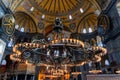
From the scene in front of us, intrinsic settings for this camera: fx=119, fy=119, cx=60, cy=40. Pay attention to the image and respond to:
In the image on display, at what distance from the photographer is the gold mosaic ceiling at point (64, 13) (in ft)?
62.7

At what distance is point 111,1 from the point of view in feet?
40.9

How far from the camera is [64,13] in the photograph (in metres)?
21.6

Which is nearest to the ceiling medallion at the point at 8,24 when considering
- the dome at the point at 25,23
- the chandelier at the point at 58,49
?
the chandelier at the point at 58,49

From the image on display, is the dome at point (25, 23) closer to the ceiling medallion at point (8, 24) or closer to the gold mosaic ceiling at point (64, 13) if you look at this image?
the gold mosaic ceiling at point (64, 13)

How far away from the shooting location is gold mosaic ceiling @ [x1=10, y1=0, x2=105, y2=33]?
1912 centimetres

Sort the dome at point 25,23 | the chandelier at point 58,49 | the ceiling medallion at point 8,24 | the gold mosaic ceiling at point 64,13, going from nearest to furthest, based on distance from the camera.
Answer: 1. the chandelier at point 58,49
2. the ceiling medallion at point 8,24
3. the dome at point 25,23
4. the gold mosaic ceiling at point 64,13

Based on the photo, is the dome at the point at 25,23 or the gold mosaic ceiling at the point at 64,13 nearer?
the dome at the point at 25,23

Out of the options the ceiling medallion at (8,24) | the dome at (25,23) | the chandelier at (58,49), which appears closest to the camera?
the chandelier at (58,49)

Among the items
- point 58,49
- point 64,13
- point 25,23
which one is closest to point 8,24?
point 58,49

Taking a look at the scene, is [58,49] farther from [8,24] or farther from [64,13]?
[64,13]

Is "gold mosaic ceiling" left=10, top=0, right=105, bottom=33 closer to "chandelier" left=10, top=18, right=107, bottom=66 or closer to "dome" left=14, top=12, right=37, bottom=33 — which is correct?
"dome" left=14, top=12, right=37, bottom=33

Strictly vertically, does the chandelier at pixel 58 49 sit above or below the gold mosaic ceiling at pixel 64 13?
below

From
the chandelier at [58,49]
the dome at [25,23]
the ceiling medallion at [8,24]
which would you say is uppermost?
the dome at [25,23]

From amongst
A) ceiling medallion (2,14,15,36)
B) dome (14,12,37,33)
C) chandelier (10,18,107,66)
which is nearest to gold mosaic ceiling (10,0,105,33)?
dome (14,12,37,33)
